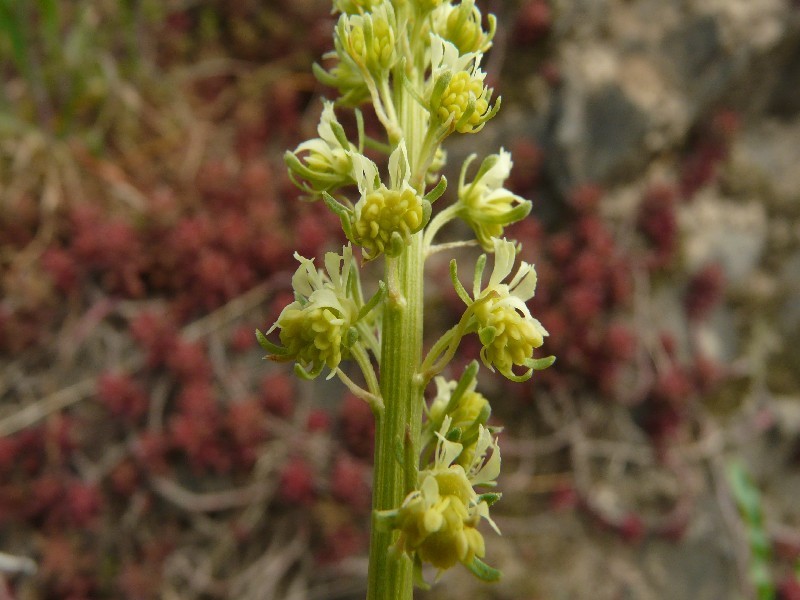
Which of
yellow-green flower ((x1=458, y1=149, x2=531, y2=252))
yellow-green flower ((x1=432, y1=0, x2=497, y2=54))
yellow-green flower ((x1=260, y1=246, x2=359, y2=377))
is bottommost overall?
yellow-green flower ((x1=260, y1=246, x2=359, y2=377))

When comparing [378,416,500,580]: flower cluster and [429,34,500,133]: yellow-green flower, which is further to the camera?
[429,34,500,133]: yellow-green flower

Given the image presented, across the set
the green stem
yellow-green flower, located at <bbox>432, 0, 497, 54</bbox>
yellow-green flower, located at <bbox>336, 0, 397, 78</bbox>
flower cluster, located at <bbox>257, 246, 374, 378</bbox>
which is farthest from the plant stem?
yellow-green flower, located at <bbox>432, 0, 497, 54</bbox>

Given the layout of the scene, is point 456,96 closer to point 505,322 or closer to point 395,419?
point 505,322

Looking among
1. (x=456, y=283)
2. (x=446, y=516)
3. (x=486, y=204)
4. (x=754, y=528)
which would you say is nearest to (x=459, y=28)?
(x=486, y=204)

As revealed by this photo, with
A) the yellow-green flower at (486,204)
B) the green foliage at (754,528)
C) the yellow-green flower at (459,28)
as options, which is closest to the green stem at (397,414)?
the yellow-green flower at (486,204)

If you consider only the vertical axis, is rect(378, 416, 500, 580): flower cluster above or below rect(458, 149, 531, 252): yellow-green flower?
below

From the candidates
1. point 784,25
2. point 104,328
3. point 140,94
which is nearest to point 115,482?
point 104,328

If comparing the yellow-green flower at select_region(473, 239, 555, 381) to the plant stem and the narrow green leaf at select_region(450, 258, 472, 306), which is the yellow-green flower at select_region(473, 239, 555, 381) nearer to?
the narrow green leaf at select_region(450, 258, 472, 306)

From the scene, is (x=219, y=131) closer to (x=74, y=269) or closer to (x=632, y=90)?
(x=74, y=269)
